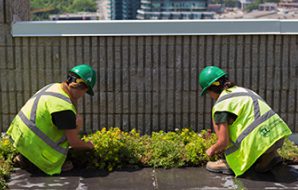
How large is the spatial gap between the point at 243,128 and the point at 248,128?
0.06 m

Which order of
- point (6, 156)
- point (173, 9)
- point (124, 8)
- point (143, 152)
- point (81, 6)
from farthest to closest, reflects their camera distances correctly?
1. point (81, 6)
2. point (124, 8)
3. point (173, 9)
4. point (143, 152)
5. point (6, 156)

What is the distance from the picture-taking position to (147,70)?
23.8ft

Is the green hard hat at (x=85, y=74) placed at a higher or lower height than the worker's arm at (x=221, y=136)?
higher

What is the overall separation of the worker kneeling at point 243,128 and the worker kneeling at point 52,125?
4.86 ft

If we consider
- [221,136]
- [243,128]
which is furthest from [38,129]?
[243,128]

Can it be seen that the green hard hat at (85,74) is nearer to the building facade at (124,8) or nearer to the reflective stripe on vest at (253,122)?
the reflective stripe on vest at (253,122)

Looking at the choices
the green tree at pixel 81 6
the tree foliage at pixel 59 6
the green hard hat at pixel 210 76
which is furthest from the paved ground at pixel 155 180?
the green tree at pixel 81 6

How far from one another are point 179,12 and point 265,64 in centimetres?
12641

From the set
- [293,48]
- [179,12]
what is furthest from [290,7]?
[293,48]

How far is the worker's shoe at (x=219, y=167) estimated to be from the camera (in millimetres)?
6098

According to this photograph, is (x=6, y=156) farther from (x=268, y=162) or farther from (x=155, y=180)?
(x=268, y=162)

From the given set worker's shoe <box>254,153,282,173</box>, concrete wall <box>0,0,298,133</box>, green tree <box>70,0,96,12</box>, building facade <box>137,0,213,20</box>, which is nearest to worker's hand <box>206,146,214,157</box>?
worker's shoe <box>254,153,282,173</box>

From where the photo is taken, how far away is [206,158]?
20.9 ft

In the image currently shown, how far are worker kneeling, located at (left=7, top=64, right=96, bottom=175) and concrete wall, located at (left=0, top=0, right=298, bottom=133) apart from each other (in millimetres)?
1213
